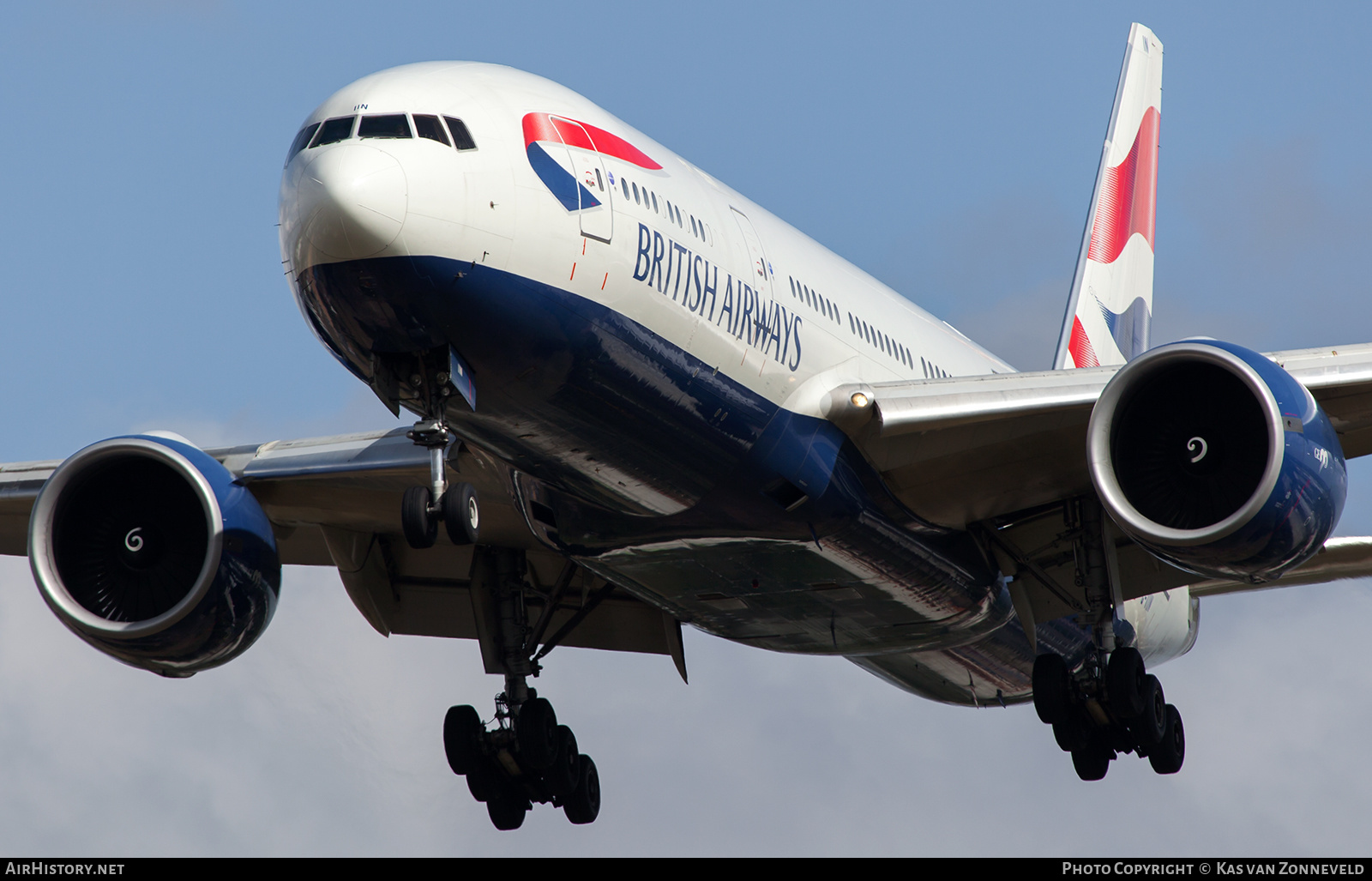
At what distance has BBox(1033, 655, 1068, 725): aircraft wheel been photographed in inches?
778

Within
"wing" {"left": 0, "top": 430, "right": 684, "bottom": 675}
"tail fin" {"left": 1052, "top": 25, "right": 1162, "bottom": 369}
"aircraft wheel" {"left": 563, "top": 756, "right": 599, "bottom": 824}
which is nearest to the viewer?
"wing" {"left": 0, "top": 430, "right": 684, "bottom": 675}

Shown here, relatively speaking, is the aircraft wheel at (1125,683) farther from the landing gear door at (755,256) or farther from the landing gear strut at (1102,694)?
the landing gear door at (755,256)

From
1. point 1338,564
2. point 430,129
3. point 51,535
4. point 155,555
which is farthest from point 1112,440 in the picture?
point 51,535

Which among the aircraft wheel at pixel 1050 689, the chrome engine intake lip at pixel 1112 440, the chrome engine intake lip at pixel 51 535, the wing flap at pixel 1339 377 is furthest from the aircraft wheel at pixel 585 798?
the wing flap at pixel 1339 377

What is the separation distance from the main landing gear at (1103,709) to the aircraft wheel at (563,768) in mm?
5715

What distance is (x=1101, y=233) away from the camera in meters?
31.1

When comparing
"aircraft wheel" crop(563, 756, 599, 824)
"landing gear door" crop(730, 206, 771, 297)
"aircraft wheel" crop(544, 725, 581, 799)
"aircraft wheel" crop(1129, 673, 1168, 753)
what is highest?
"landing gear door" crop(730, 206, 771, 297)

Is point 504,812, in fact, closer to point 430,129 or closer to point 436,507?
point 436,507

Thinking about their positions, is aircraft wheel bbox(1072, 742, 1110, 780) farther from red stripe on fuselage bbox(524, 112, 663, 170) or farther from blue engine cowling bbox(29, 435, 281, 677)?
blue engine cowling bbox(29, 435, 281, 677)

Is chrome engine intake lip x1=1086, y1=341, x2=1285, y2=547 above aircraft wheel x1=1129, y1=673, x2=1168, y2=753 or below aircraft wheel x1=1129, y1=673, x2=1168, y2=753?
above

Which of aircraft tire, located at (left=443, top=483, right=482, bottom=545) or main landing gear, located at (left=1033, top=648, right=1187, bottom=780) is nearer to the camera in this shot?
aircraft tire, located at (left=443, top=483, right=482, bottom=545)

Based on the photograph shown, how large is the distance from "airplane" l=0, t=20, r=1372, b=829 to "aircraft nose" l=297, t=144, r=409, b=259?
0.03m

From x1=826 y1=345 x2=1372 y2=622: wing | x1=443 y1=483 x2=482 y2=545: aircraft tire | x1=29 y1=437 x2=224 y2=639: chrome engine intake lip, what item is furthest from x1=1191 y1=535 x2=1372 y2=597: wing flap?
x1=29 y1=437 x2=224 y2=639: chrome engine intake lip

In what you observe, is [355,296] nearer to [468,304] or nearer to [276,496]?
[468,304]
